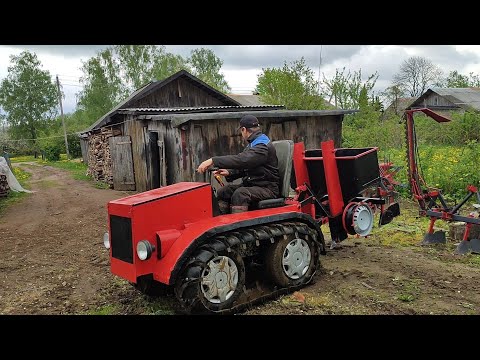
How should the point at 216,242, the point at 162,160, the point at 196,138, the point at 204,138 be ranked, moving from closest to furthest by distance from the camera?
the point at 216,242
the point at 196,138
the point at 204,138
the point at 162,160

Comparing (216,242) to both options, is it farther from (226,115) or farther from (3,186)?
(3,186)

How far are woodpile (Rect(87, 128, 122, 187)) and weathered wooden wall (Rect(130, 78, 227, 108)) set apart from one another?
1.81 metres

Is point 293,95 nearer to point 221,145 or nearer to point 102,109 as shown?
point 221,145

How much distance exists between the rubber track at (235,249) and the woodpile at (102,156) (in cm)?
1345

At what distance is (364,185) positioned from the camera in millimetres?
5863

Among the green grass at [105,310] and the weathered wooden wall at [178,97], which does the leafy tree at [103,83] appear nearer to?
the weathered wooden wall at [178,97]

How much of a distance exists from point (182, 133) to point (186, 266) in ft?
24.4

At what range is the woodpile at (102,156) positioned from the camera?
59.3 feet

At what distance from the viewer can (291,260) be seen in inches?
189

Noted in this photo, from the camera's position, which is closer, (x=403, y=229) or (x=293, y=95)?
(x=403, y=229)

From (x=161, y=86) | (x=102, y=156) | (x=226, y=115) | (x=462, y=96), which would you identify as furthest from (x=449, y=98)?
(x=226, y=115)

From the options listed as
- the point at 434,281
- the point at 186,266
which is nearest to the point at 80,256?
the point at 186,266

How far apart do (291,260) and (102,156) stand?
53.5ft

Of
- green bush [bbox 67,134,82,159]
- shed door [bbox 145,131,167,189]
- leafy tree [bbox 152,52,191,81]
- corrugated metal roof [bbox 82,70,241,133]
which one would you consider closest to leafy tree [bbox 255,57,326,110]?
corrugated metal roof [bbox 82,70,241,133]
